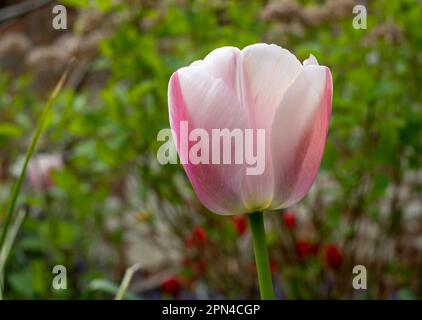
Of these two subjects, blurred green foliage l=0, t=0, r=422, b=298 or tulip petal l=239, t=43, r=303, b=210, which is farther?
blurred green foliage l=0, t=0, r=422, b=298

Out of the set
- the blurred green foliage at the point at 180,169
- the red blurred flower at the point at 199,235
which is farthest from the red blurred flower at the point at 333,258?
the red blurred flower at the point at 199,235

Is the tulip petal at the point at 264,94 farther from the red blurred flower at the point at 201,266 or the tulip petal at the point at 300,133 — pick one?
the red blurred flower at the point at 201,266

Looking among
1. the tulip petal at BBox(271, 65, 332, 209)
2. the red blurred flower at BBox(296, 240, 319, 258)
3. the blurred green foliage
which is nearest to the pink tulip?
the tulip petal at BBox(271, 65, 332, 209)

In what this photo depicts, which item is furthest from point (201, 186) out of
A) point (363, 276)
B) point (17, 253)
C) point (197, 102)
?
point (17, 253)

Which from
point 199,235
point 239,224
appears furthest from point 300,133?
point 239,224

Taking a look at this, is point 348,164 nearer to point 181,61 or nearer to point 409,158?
point 409,158

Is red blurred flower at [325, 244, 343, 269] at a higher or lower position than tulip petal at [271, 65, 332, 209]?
lower

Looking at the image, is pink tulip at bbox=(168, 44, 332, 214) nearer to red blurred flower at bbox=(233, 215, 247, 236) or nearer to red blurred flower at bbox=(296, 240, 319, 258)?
red blurred flower at bbox=(296, 240, 319, 258)
